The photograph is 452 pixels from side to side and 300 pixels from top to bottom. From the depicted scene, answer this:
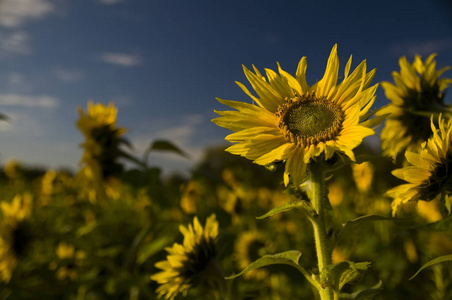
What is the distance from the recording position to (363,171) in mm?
3883

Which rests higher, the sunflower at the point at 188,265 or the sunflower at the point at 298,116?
the sunflower at the point at 298,116

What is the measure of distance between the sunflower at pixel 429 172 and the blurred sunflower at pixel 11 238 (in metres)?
3.26

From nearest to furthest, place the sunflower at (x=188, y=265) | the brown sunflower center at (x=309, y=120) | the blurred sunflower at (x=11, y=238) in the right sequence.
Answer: the brown sunflower center at (x=309, y=120) → the sunflower at (x=188, y=265) → the blurred sunflower at (x=11, y=238)

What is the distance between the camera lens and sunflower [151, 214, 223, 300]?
162cm

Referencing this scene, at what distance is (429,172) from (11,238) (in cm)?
340

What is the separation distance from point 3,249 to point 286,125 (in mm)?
3175

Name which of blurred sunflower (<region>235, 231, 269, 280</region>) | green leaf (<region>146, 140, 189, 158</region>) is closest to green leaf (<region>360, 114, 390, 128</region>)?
green leaf (<region>146, 140, 189, 158</region>)

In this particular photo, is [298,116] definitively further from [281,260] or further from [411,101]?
[411,101]

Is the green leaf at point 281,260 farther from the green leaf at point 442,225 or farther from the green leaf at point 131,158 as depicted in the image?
the green leaf at point 131,158

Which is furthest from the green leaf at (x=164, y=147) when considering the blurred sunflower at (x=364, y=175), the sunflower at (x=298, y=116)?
the blurred sunflower at (x=364, y=175)

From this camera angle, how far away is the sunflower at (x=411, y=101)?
1.68m

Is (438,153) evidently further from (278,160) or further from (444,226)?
(278,160)

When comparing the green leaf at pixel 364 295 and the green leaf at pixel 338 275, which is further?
the green leaf at pixel 364 295

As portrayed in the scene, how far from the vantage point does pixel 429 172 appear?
124 cm
